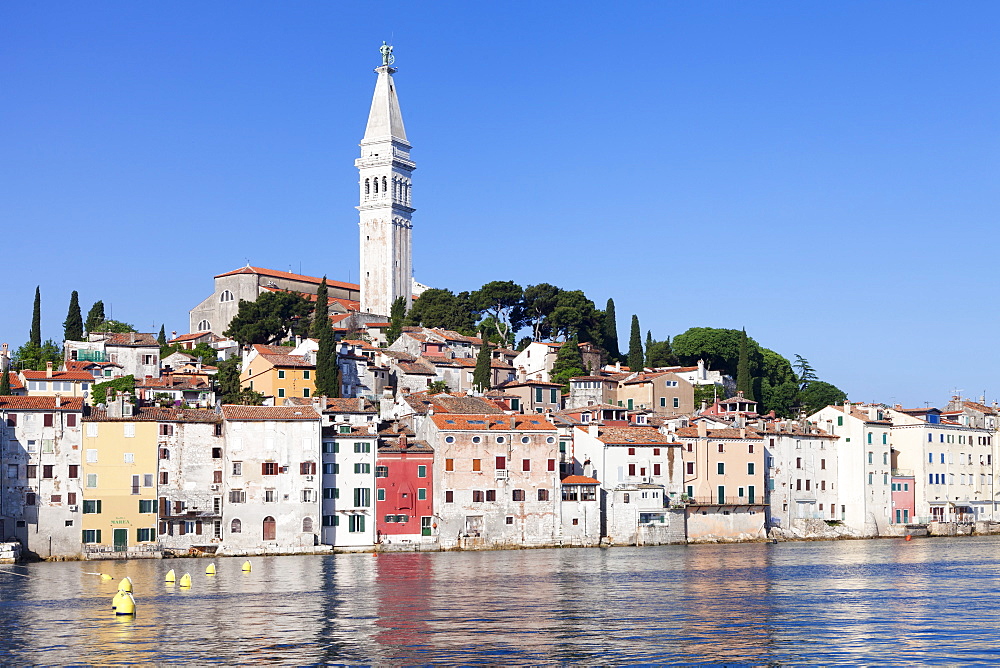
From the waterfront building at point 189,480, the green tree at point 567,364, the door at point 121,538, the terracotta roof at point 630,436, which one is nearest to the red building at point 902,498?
the terracotta roof at point 630,436

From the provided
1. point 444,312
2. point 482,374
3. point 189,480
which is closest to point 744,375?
point 482,374

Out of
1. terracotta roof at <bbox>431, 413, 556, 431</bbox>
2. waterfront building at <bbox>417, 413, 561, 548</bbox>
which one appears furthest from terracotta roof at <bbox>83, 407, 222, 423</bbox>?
waterfront building at <bbox>417, 413, 561, 548</bbox>

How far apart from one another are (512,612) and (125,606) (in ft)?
41.0

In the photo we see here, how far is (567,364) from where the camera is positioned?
110 m

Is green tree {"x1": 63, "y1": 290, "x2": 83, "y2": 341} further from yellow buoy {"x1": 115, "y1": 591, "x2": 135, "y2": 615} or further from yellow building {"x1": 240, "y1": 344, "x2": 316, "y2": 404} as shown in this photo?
yellow buoy {"x1": 115, "y1": 591, "x2": 135, "y2": 615}

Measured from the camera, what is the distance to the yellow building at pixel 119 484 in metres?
68.6

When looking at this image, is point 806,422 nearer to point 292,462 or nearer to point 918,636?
point 292,462

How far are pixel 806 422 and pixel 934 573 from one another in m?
36.7

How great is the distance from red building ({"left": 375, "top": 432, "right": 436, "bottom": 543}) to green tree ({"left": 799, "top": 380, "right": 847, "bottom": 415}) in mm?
49225

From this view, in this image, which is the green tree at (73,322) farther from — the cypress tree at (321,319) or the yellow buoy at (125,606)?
the yellow buoy at (125,606)

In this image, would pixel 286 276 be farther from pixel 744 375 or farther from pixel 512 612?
pixel 512 612

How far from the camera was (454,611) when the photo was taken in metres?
42.0

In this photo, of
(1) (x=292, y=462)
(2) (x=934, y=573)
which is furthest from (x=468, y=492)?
(2) (x=934, y=573)

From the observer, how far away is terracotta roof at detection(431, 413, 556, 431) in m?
75.6
